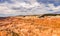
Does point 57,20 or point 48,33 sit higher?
point 57,20

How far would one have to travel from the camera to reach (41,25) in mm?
2768

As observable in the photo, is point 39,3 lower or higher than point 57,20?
higher

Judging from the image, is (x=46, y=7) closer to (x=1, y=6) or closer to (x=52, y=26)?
(x=52, y=26)

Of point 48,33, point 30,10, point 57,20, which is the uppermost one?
point 30,10

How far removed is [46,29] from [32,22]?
0.32 m

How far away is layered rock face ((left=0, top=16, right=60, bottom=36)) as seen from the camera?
265cm

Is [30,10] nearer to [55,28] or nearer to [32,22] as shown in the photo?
[32,22]

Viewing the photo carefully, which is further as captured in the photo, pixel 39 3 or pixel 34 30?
pixel 39 3

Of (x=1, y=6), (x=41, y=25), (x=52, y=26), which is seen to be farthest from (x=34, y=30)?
(x=1, y=6)

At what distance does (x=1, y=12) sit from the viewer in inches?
112

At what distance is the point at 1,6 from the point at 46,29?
1.01 m

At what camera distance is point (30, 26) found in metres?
2.74

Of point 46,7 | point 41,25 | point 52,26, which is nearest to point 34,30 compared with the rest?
point 41,25

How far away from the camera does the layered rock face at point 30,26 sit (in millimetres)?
2652
